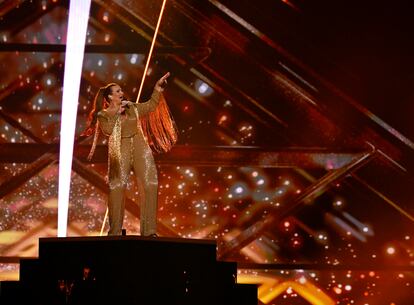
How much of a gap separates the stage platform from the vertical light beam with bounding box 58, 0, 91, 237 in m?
2.15

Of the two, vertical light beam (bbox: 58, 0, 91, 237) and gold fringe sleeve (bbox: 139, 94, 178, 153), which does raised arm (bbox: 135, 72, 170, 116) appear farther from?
vertical light beam (bbox: 58, 0, 91, 237)

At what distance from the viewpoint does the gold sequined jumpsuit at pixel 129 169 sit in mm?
4188

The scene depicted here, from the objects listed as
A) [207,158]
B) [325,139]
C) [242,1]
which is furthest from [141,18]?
[325,139]

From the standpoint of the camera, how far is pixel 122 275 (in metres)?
3.70

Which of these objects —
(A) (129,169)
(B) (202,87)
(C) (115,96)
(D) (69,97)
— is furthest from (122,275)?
(B) (202,87)

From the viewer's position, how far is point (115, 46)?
6.20m

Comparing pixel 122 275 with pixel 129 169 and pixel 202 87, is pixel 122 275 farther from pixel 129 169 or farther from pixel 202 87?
pixel 202 87

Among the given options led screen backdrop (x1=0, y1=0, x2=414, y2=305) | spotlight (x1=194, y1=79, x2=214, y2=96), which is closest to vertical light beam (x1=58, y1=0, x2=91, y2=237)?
led screen backdrop (x1=0, y1=0, x2=414, y2=305)

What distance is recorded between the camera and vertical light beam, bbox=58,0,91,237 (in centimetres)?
589

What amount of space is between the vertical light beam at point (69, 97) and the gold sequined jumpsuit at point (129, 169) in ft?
5.67

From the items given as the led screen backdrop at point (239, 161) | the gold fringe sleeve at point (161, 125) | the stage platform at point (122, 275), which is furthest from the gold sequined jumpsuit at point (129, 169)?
the led screen backdrop at point (239, 161)

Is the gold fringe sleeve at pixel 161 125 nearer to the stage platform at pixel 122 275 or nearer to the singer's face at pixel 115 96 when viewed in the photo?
the singer's face at pixel 115 96

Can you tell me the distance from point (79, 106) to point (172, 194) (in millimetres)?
1181

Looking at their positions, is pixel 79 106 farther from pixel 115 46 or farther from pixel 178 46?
pixel 178 46
